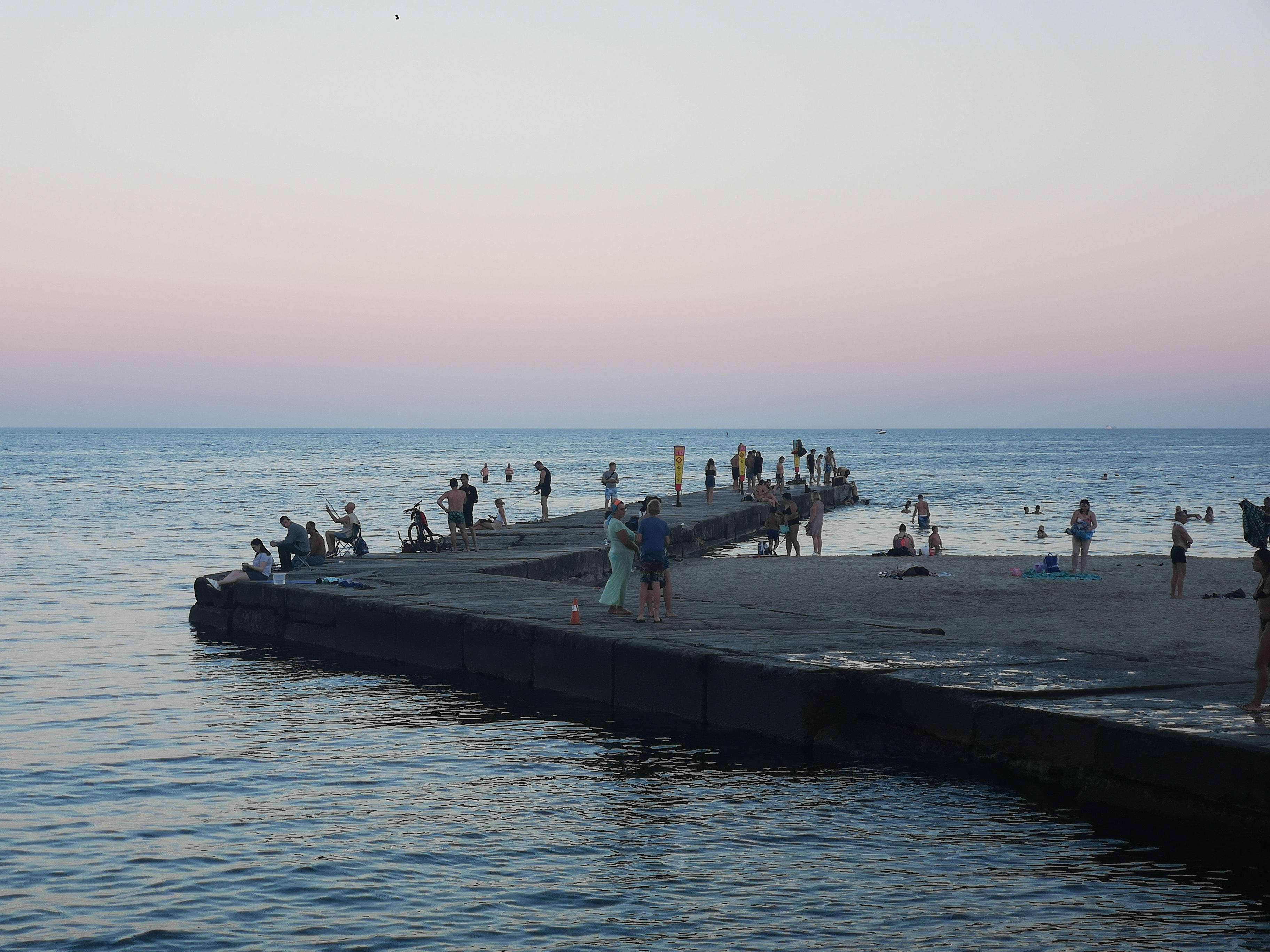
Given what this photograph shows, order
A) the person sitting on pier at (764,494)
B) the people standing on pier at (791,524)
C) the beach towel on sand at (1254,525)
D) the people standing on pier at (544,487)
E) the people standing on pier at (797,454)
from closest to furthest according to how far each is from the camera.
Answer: the beach towel on sand at (1254,525) < the people standing on pier at (791,524) < the people standing on pier at (544,487) < the person sitting on pier at (764,494) < the people standing on pier at (797,454)

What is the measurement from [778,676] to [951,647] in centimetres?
238

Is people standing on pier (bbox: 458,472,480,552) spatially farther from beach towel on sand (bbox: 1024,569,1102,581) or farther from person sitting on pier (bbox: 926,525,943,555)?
beach towel on sand (bbox: 1024,569,1102,581)

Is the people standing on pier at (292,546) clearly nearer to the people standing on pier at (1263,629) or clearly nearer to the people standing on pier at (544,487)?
the people standing on pier at (544,487)

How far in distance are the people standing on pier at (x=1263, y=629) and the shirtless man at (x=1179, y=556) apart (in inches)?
401

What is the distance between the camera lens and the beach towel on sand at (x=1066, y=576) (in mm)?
22719

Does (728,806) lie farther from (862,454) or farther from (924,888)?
(862,454)

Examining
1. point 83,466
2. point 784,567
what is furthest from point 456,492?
point 83,466

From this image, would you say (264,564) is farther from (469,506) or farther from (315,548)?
(469,506)

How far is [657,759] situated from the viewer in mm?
11188

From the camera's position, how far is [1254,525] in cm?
1939

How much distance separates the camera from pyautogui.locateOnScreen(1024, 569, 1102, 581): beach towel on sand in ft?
74.5

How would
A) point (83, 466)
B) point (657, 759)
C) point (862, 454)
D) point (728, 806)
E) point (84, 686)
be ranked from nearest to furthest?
point (728, 806) → point (657, 759) → point (84, 686) → point (83, 466) → point (862, 454)

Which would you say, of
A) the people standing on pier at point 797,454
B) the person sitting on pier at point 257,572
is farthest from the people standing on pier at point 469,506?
the people standing on pier at point 797,454

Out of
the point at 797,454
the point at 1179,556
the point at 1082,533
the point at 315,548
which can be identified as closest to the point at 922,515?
the point at 797,454
